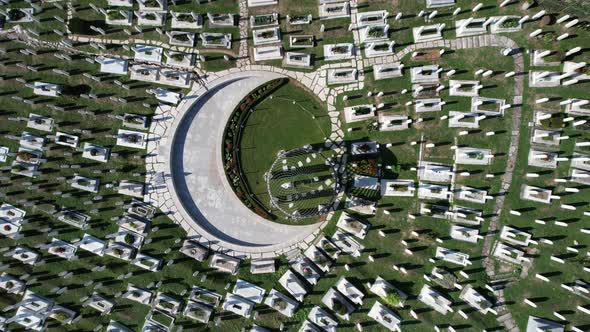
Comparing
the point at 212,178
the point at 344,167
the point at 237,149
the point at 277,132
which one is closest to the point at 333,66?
the point at 277,132

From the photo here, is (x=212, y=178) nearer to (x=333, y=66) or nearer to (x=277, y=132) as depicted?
(x=277, y=132)

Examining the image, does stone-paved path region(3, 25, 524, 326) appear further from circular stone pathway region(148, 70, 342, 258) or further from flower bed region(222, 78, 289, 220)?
flower bed region(222, 78, 289, 220)

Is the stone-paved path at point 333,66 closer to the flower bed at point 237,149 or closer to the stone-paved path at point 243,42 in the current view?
the stone-paved path at point 243,42

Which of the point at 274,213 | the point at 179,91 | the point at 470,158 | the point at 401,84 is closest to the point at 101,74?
the point at 179,91

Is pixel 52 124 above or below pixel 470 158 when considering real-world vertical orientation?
above

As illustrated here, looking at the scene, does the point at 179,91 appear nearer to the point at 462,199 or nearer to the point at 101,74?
the point at 101,74

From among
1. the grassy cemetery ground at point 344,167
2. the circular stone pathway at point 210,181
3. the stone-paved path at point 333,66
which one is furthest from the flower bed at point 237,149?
the stone-paved path at point 333,66

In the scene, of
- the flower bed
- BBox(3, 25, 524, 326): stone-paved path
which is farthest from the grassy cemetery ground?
the flower bed
